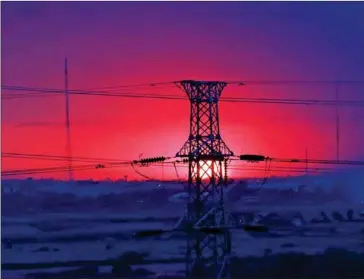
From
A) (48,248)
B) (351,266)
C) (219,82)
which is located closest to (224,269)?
(219,82)

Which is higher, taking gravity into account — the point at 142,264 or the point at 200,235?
the point at 200,235

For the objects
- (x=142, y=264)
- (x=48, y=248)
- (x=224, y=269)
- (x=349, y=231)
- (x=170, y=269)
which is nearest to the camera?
(x=224, y=269)

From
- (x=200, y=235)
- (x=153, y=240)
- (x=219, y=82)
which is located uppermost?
(x=219, y=82)

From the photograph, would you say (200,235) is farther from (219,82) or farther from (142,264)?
(142,264)

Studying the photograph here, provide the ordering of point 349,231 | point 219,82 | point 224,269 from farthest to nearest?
point 349,231
point 224,269
point 219,82

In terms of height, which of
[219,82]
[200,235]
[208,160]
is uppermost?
[219,82]

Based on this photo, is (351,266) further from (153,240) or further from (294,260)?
(153,240)

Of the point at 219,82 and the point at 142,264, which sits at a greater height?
the point at 219,82

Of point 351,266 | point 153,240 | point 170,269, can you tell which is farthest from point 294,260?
point 153,240

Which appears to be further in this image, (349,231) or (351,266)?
(349,231)
